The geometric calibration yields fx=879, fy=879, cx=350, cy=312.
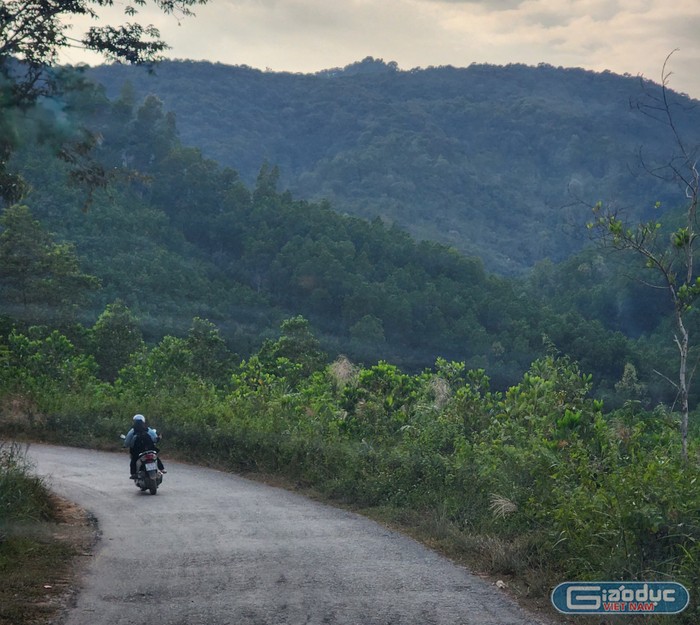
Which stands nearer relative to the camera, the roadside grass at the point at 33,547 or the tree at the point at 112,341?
the roadside grass at the point at 33,547

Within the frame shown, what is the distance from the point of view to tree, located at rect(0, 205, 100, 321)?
46625 mm

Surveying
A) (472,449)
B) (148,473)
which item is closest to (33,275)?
(148,473)

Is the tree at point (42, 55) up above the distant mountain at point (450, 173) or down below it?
below

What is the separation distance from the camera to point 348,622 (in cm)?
736

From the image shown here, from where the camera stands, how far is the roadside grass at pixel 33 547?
780 cm

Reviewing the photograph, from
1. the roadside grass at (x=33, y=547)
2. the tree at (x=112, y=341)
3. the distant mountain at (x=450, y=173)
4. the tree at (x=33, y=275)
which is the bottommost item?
the tree at (x=112, y=341)

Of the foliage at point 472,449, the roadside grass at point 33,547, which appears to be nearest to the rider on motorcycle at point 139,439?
the roadside grass at point 33,547

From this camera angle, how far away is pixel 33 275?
4762 centimetres

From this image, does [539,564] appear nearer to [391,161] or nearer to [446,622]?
[446,622]

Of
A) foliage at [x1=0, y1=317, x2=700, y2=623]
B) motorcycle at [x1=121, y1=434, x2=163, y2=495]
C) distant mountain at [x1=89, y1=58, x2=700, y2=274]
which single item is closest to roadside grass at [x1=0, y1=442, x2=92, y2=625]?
motorcycle at [x1=121, y1=434, x2=163, y2=495]

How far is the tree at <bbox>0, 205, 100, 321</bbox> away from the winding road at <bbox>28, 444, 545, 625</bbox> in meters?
34.2

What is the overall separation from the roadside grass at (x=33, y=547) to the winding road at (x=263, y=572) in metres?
0.28

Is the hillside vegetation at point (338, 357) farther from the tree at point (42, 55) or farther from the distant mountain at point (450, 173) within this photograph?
the distant mountain at point (450, 173)

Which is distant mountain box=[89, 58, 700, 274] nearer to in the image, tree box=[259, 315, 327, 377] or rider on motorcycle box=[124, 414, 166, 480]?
tree box=[259, 315, 327, 377]
